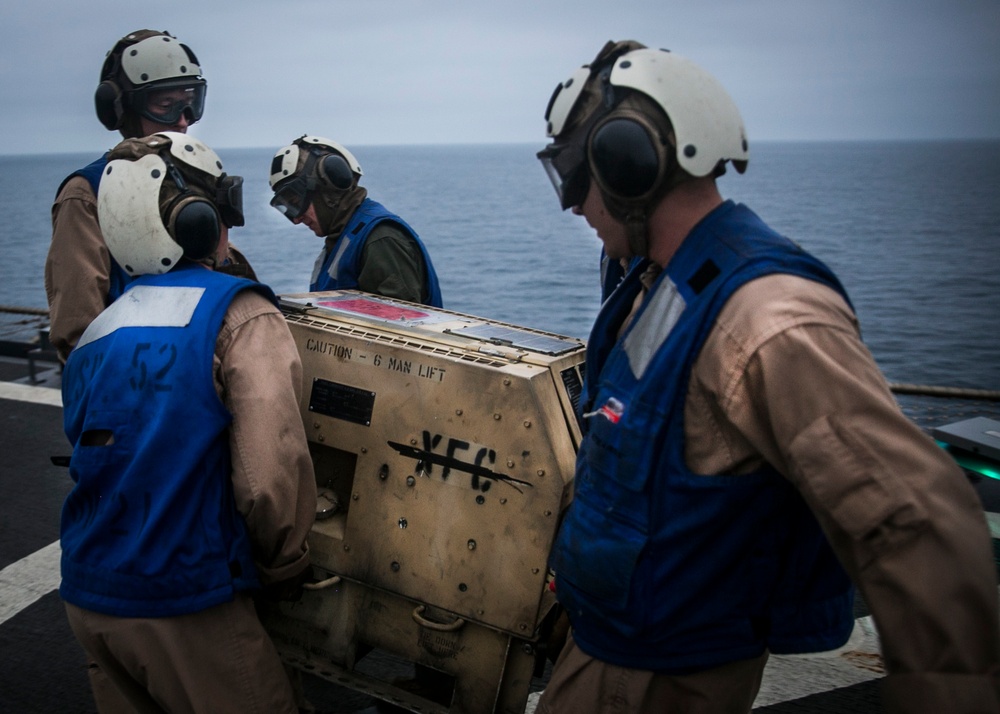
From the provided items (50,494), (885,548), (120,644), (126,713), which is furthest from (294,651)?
(50,494)

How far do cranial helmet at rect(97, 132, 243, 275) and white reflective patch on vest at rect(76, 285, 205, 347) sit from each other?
0.10m

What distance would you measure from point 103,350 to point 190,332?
0.30 m

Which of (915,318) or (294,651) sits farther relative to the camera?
(915,318)

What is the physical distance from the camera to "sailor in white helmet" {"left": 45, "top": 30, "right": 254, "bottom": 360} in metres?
3.86

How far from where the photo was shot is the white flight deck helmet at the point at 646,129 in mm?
1961

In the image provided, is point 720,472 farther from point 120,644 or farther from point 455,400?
point 120,644

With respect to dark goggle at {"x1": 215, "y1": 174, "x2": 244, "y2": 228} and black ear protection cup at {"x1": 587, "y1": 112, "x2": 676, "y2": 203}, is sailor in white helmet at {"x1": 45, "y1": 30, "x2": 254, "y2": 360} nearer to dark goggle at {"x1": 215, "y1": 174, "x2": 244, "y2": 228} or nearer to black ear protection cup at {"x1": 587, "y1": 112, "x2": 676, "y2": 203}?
dark goggle at {"x1": 215, "y1": 174, "x2": 244, "y2": 228}

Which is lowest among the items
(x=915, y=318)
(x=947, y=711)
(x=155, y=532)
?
(x=915, y=318)

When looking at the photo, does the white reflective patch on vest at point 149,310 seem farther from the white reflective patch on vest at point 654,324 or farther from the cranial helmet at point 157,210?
the white reflective patch on vest at point 654,324

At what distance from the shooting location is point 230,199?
9.45 ft

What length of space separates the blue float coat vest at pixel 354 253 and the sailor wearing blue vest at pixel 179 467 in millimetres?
1806

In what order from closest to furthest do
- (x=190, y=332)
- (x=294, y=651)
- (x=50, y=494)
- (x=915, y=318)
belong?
1. (x=190, y=332)
2. (x=294, y=651)
3. (x=50, y=494)
4. (x=915, y=318)

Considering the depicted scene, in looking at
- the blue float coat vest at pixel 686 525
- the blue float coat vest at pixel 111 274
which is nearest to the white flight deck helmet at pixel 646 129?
the blue float coat vest at pixel 686 525

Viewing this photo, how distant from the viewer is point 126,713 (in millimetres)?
2881
